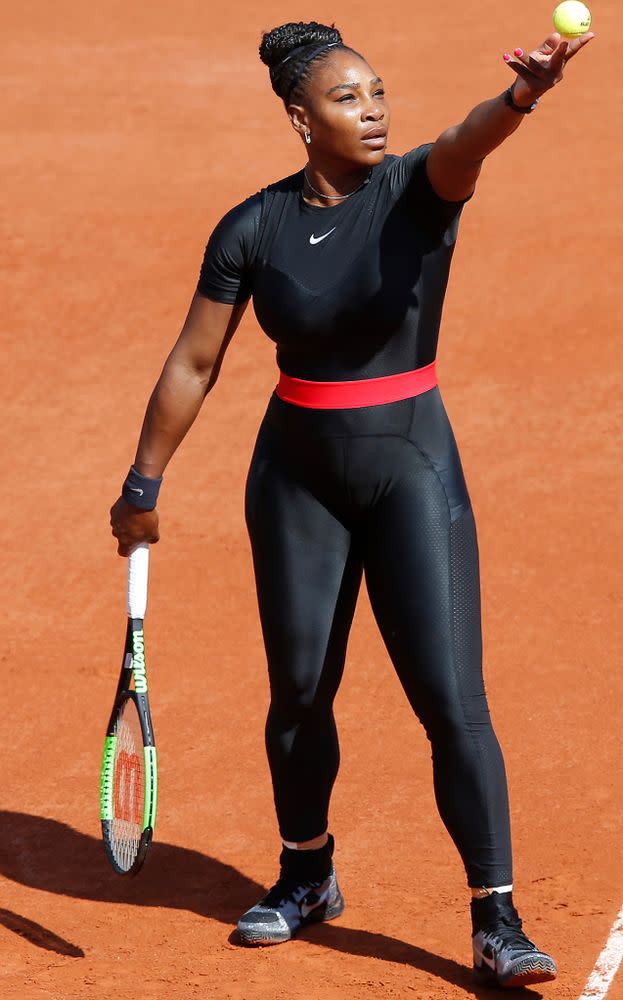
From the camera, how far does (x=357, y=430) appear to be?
4699mm

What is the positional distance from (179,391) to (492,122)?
1389 millimetres

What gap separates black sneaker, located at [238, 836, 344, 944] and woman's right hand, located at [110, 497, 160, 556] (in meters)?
1.18

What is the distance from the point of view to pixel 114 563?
8703 millimetres

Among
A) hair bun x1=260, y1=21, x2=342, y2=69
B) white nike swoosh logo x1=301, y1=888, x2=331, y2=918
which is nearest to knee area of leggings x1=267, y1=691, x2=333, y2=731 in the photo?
white nike swoosh logo x1=301, y1=888, x2=331, y2=918

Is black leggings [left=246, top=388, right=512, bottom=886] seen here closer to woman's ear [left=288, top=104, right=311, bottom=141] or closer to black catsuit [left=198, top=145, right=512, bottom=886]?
black catsuit [left=198, top=145, right=512, bottom=886]

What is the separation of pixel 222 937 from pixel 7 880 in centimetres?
99

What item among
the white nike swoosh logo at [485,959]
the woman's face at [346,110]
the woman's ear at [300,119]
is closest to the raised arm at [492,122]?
the woman's face at [346,110]

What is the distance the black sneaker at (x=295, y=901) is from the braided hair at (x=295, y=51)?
2513mm

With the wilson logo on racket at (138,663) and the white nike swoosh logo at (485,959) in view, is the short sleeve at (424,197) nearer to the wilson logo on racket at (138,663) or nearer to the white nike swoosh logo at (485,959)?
the wilson logo on racket at (138,663)

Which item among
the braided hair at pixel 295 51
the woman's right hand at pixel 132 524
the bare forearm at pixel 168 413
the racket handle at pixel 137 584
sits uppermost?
the braided hair at pixel 295 51

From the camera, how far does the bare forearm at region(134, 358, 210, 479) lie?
492 centimetres

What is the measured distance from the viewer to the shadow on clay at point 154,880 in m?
5.12

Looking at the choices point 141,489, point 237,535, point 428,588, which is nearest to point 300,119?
point 141,489

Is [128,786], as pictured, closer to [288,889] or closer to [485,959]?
[288,889]
